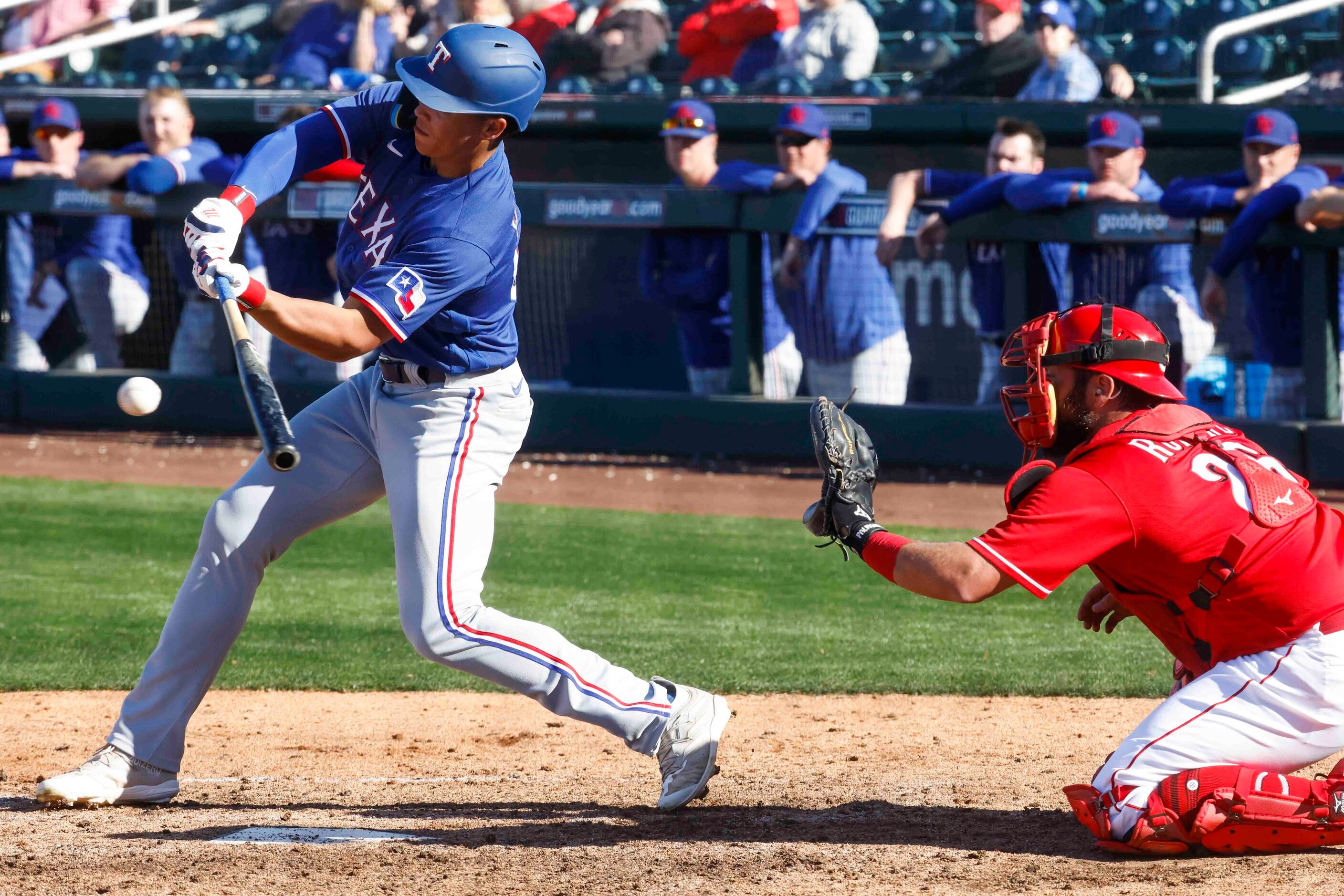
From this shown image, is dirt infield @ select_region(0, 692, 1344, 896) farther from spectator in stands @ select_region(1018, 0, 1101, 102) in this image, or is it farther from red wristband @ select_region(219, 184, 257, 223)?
spectator in stands @ select_region(1018, 0, 1101, 102)

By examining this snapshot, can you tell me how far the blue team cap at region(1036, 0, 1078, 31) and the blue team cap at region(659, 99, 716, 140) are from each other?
1878mm

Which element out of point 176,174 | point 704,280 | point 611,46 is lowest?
point 704,280

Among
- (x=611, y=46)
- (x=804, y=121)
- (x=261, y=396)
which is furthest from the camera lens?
(x=611, y=46)

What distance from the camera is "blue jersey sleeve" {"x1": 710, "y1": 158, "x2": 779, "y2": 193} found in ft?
28.7

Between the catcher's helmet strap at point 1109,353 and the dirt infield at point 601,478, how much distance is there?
4.38m

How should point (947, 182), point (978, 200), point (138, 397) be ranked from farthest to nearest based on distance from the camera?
point (947, 182), point (978, 200), point (138, 397)

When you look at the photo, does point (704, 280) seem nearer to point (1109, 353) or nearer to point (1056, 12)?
point (1056, 12)

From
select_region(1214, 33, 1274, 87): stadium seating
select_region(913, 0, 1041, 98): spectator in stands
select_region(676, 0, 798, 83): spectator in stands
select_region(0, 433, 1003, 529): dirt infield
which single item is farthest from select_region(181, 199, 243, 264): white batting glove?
select_region(1214, 33, 1274, 87): stadium seating

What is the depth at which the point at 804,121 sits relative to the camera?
8695 millimetres

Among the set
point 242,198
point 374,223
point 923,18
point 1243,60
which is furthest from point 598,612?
point 923,18

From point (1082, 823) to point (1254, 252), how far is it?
5.21 metres

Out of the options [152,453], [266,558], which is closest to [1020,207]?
[152,453]

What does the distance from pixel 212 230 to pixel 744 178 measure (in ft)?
19.6

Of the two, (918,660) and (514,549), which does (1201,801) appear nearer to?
(918,660)
